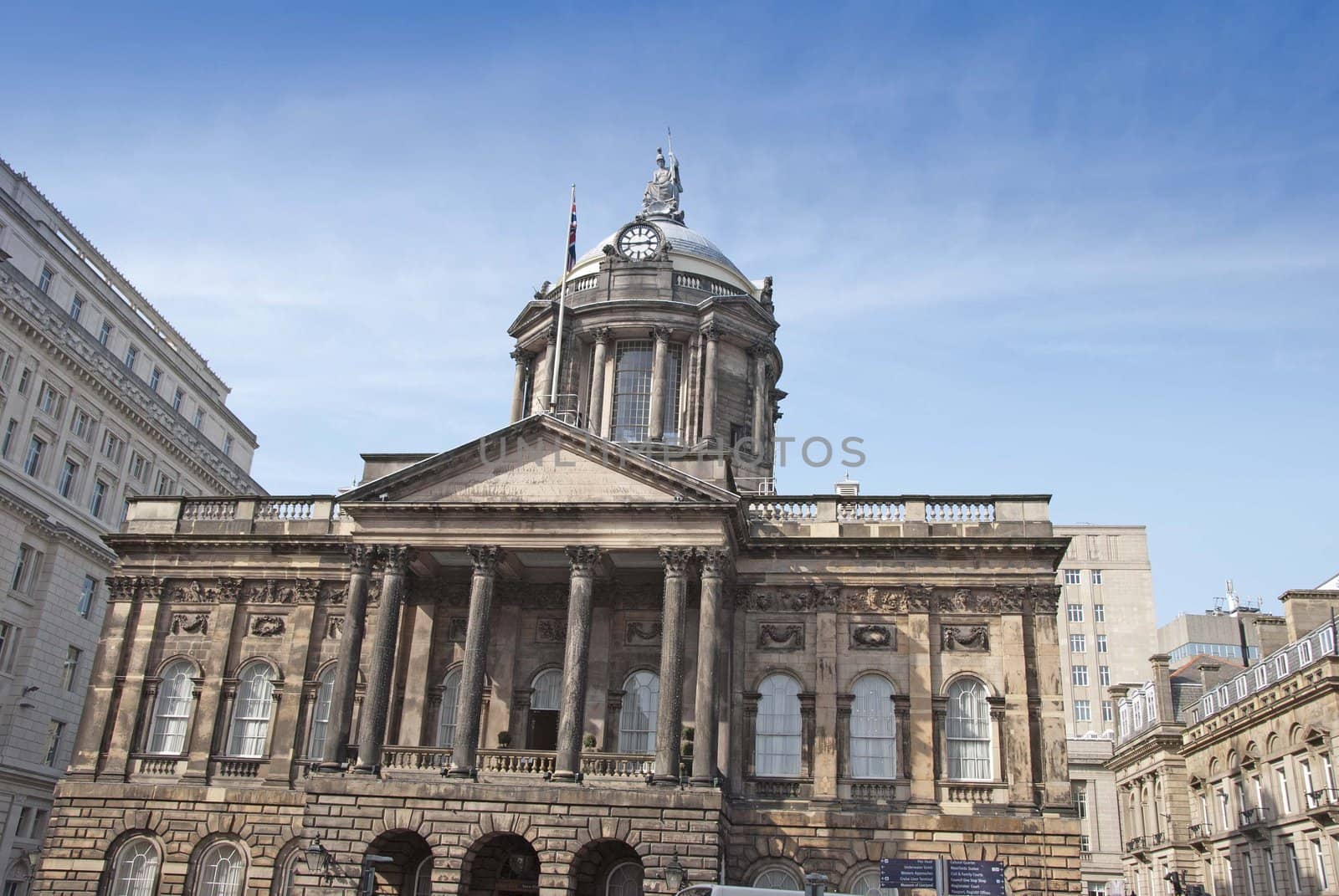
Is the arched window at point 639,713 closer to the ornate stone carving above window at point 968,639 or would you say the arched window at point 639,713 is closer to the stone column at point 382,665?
the stone column at point 382,665

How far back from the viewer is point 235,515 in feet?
120

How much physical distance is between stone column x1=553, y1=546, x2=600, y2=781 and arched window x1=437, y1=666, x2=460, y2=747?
4.46 meters

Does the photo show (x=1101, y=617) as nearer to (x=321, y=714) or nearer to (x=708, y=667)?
(x=708, y=667)

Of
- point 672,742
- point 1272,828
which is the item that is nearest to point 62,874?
point 672,742

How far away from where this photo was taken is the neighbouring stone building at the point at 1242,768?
122 feet

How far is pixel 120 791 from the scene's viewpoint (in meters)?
32.9

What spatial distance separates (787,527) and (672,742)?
766cm

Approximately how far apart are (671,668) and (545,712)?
548 centimetres

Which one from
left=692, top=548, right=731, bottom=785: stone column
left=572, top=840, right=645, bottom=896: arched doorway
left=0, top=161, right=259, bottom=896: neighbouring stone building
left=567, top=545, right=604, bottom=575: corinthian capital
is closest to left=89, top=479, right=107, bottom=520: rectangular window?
left=0, top=161, right=259, bottom=896: neighbouring stone building

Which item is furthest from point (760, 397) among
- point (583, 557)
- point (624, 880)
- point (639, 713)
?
point (624, 880)

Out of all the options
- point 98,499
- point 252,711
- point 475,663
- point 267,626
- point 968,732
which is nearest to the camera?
point 475,663

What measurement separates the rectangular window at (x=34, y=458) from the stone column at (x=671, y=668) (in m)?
26.2

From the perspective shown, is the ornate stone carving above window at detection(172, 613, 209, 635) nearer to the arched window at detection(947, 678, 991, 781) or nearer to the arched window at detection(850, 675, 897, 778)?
the arched window at detection(850, 675, 897, 778)

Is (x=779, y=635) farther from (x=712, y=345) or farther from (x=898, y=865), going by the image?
(x=712, y=345)
